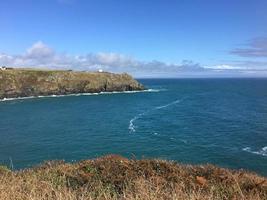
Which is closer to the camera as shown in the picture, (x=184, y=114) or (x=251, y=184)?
(x=251, y=184)

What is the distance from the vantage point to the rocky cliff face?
477ft

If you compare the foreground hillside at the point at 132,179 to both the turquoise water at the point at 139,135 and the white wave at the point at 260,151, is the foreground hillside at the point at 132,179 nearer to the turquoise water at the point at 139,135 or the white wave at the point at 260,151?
the turquoise water at the point at 139,135

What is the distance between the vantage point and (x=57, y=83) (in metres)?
157

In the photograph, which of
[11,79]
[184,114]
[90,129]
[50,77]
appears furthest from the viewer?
[50,77]

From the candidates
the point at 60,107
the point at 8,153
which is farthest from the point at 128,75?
the point at 8,153

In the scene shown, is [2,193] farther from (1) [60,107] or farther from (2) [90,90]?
(2) [90,90]

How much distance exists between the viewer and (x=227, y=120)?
7775cm

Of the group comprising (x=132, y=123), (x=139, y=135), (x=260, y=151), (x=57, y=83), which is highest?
(x=57, y=83)

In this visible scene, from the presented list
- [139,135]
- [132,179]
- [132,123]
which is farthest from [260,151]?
[132,179]

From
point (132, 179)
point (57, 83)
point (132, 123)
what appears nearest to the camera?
point (132, 179)

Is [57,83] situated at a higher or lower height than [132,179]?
lower

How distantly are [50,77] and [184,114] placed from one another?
85.1 m

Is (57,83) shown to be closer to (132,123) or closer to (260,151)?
(132,123)

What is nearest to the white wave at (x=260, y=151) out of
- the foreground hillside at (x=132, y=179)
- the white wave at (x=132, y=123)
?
the white wave at (x=132, y=123)
